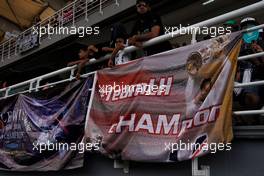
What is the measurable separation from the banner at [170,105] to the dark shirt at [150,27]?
39cm

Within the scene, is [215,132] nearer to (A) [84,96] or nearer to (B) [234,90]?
(B) [234,90]

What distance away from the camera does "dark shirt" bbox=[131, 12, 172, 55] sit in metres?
4.21

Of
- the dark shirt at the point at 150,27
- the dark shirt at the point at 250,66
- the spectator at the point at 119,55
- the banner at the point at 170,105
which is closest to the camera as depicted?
the banner at the point at 170,105

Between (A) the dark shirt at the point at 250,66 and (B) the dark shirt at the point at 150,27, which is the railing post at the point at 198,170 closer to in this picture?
(A) the dark shirt at the point at 250,66

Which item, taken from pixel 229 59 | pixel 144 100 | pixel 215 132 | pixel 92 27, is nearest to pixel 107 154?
pixel 144 100

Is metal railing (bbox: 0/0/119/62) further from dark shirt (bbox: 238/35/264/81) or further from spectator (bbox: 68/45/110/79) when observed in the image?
dark shirt (bbox: 238/35/264/81)

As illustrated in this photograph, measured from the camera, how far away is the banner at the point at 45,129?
4672 millimetres

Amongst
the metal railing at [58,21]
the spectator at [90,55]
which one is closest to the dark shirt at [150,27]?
the spectator at [90,55]

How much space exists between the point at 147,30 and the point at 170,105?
4.30ft

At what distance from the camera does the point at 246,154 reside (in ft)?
9.42

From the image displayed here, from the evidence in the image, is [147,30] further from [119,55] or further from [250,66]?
[250,66]

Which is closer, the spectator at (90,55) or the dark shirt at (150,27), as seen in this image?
the dark shirt at (150,27)

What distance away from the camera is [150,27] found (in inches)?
171

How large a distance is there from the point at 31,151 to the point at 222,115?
358cm
